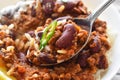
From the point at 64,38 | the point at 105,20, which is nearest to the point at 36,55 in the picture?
the point at 64,38

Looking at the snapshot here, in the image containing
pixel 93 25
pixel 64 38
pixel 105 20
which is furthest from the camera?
pixel 105 20

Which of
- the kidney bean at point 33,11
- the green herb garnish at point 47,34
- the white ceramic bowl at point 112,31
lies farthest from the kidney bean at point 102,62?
the kidney bean at point 33,11

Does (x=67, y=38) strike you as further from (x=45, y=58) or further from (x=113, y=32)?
(x=113, y=32)

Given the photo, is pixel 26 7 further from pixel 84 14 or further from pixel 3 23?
pixel 84 14

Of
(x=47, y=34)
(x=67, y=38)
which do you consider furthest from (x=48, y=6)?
(x=67, y=38)

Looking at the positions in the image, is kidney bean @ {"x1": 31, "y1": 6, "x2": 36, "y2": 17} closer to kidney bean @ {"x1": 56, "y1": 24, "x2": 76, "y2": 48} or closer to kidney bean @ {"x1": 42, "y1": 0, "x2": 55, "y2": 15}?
kidney bean @ {"x1": 42, "y1": 0, "x2": 55, "y2": 15}

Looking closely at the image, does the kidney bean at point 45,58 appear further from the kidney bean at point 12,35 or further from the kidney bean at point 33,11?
the kidney bean at point 33,11
